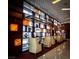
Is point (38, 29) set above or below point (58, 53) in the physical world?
above

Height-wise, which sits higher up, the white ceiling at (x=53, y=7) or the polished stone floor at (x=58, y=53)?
the white ceiling at (x=53, y=7)

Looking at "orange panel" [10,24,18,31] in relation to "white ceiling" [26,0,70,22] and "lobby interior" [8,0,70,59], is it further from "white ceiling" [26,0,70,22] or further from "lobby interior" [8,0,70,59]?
"white ceiling" [26,0,70,22]

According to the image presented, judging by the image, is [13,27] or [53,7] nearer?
[53,7]

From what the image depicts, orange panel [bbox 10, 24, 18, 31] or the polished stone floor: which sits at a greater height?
orange panel [bbox 10, 24, 18, 31]

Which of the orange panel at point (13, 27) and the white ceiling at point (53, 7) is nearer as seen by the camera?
the white ceiling at point (53, 7)

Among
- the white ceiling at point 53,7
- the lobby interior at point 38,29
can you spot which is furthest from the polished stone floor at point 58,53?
the white ceiling at point 53,7

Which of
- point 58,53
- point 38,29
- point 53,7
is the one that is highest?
point 53,7

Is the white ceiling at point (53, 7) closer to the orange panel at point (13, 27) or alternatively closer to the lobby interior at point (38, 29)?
the lobby interior at point (38, 29)

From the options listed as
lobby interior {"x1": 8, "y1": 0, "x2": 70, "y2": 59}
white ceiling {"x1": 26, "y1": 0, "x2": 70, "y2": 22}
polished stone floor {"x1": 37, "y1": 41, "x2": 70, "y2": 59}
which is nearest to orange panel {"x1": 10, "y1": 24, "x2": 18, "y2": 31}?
lobby interior {"x1": 8, "y1": 0, "x2": 70, "y2": 59}

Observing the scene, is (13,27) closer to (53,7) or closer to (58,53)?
(53,7)

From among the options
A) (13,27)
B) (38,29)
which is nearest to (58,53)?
(38,29)

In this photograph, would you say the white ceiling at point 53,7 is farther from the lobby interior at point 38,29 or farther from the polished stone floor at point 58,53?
the polished stone floor at point 58,53
